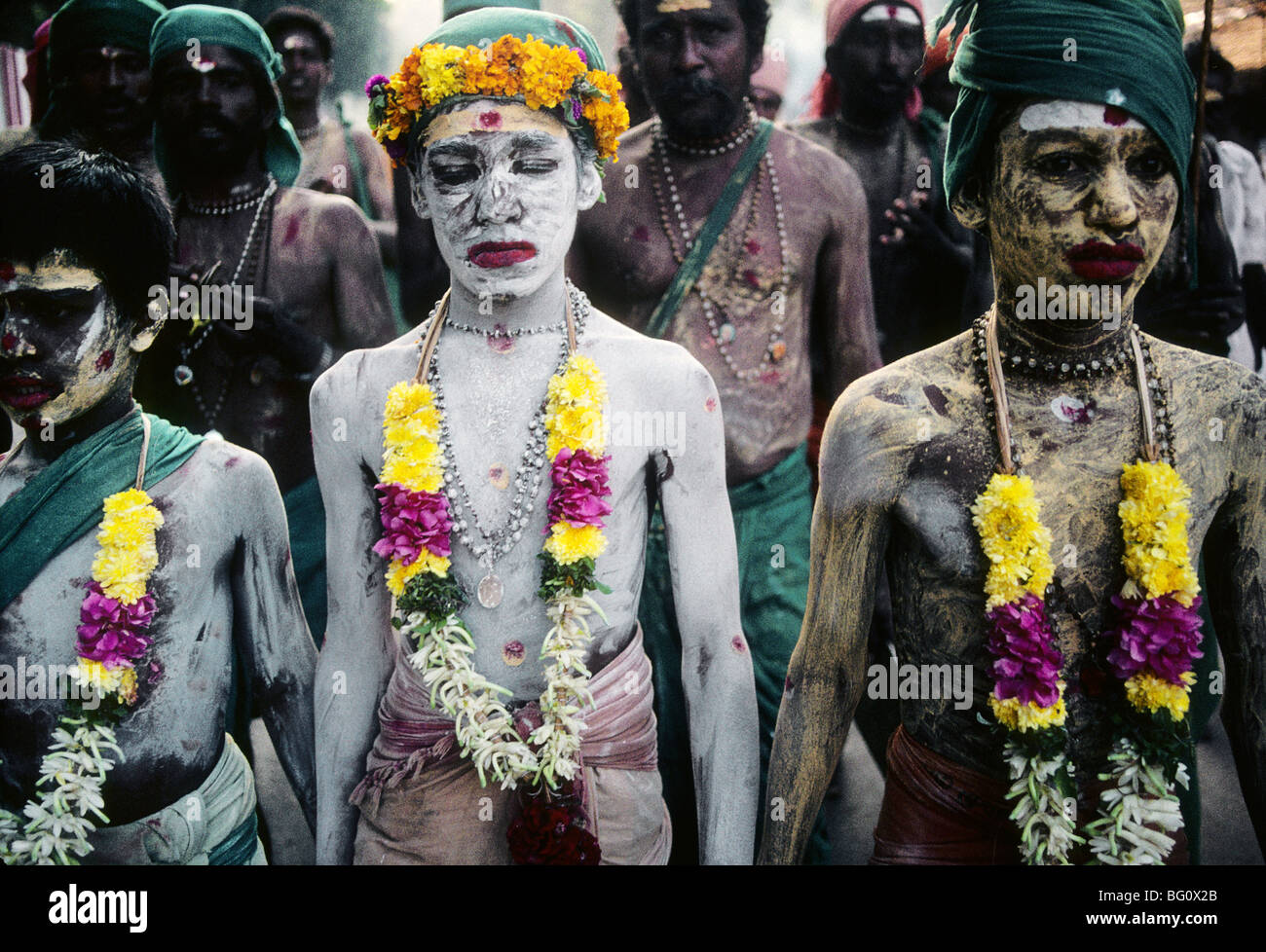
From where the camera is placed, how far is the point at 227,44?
10.3 ft

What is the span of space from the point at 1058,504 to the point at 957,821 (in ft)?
2.33

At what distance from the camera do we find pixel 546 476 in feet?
8.43

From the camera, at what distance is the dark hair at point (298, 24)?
343 cm

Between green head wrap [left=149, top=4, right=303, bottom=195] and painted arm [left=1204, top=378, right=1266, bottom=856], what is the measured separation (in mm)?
2549

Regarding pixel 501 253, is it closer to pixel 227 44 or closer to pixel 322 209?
pixel 322 209

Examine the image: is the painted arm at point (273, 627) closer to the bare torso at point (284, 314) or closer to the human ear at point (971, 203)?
the bare torso at point (284, 314)

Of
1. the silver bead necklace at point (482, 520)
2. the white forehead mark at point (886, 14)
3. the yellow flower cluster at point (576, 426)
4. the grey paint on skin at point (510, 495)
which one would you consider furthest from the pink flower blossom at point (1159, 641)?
the white forehead mark at point (886, 14)

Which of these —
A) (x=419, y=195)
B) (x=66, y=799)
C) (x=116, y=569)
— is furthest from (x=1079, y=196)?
(x=66, y=799)

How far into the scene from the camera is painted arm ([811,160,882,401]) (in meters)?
3.10

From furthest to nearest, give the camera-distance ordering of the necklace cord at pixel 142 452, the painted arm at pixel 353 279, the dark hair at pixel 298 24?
the dark hair at pixel 298 24 → the painted arm at pixel 353 279 → the necklace cord at pixel 142 452

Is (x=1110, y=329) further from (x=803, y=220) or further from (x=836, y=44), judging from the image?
(x=836, y=44)
